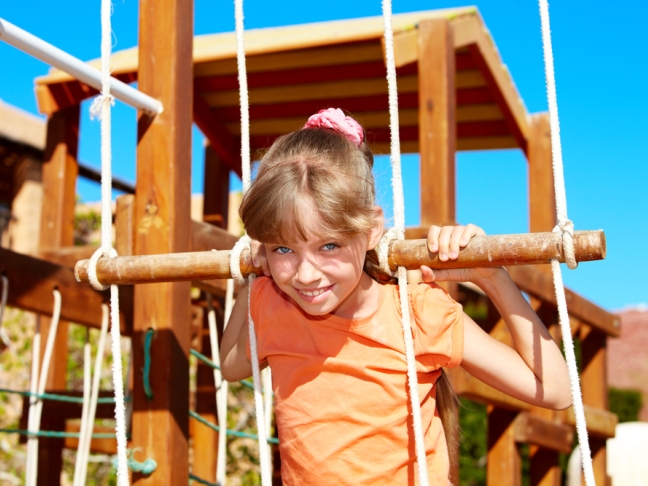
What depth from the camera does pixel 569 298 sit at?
3.48 meters

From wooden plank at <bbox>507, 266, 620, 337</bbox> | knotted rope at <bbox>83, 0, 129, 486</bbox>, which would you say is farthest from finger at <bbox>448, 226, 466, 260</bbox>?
wooden plank at <bbox>507, 266, 620, 337</bbox>

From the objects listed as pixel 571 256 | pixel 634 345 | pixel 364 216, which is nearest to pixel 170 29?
pixel 364 216

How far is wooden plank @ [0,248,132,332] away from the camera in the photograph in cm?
223

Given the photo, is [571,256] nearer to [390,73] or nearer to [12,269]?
[390,73]

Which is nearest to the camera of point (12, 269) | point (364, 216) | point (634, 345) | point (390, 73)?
point (364, 216)

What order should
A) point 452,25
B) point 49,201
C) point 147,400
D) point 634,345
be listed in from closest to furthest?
point 147,400 → point 452,25 → point 49,201 → point 634,345

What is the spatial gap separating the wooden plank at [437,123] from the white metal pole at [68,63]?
110 cm

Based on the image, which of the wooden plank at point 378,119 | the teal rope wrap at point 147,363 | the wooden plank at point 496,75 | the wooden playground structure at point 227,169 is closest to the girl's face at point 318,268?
the wooden playground structure at point 227,169

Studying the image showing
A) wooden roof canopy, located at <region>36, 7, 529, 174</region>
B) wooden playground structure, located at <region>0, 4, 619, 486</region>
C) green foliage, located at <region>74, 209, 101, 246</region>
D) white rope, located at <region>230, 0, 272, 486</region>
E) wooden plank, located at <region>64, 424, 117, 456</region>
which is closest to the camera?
white rope, located at <region>230, 0, 272, 486</region>

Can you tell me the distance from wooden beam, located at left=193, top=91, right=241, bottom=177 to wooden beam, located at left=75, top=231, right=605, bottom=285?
8.93 feet

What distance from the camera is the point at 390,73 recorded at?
5.07 feet

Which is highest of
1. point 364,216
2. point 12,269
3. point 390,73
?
point 390,73

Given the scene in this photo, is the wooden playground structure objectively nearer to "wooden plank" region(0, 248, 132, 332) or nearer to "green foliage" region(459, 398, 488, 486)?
"wooden plank" region(0, 248, 132, 332)

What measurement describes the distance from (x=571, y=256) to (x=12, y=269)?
1.66 m
